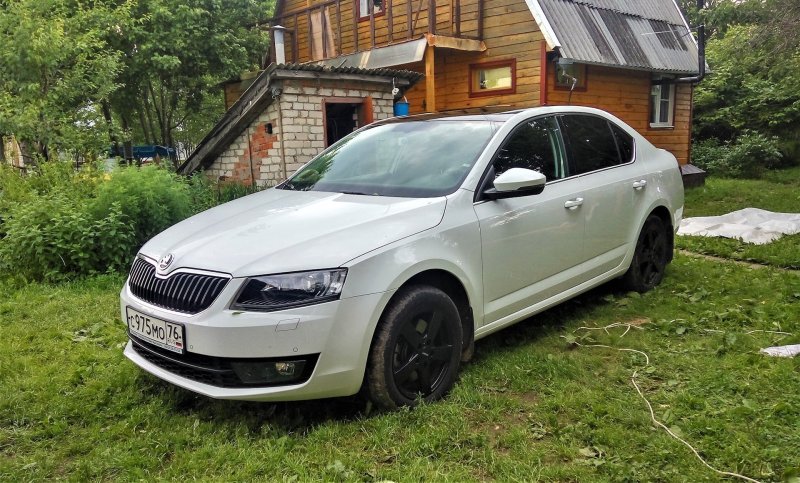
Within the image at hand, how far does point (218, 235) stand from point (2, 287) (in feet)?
12.5

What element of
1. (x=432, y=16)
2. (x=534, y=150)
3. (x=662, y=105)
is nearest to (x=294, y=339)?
(x=534, y=150)

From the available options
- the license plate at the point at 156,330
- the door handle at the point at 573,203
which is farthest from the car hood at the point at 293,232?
the door handle at the point at 573,203

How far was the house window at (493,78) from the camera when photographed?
1194 cm

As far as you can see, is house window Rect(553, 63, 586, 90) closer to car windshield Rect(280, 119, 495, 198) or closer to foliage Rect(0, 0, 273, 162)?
foliage Rect(0, 0, 273, 162)

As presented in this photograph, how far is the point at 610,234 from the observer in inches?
172

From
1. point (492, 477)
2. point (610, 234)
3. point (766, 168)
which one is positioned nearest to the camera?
point (492, 477)

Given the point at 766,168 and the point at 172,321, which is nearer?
the point at 172,321

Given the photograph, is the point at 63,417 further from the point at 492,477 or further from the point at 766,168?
the point at 766,168

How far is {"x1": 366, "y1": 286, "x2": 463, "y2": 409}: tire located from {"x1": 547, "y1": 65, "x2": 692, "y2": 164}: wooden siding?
958cm

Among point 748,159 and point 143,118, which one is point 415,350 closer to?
point 748,159

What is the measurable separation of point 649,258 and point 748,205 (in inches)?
267

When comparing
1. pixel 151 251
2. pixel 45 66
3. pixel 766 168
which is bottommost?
pixel 766 168

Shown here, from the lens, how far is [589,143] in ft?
14.4

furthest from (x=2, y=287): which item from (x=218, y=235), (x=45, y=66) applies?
(x=45, y=66)
